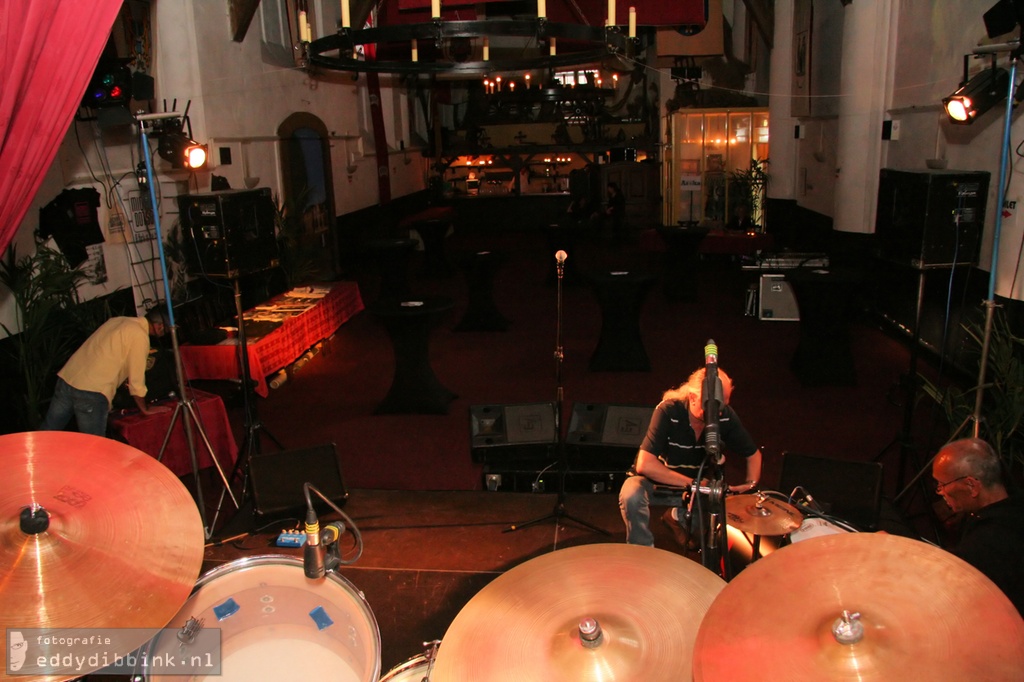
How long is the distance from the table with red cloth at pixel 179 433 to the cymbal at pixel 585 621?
3.38m

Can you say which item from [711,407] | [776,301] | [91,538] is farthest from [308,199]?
[711,407]

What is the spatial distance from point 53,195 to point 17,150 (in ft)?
12.6

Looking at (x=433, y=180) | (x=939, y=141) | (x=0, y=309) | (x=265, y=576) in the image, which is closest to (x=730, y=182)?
(x=433, y=180)

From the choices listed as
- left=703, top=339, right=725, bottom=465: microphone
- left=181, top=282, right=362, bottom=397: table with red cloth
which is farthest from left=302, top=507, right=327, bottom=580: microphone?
left=181, top=282, right=362, bottom=397: table with red cloth

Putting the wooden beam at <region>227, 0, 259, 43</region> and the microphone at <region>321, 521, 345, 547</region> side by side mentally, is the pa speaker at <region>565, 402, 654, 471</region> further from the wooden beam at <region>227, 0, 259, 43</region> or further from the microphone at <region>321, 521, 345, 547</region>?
the wooden beam at <region>227, 0, 259, 43</region>

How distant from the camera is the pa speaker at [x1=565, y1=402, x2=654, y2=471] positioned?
16.5 feet

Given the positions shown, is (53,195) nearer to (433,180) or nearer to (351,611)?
(351,611)

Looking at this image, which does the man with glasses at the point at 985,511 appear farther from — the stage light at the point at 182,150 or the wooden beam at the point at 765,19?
the wooden beam at the point at 765,19

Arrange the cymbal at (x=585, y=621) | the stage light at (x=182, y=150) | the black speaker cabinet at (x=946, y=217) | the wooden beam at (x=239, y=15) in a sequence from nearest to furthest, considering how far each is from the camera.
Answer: the cymbal at (x=585, y=621) < the black speaker cabinet at (x=946, y=217) < the stage light at (x=182, y=150) < the wooden beam at (x=239, y=15)

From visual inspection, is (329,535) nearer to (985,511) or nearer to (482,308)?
(985,511)

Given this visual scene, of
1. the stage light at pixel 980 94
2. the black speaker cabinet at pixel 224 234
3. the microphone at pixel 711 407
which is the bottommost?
the microphone at pixel 711 407

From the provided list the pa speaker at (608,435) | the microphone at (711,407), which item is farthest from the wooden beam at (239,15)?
the microphone at (711,407)

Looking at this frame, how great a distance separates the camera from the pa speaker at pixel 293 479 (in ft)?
15.3

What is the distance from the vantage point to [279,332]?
7.34 m
